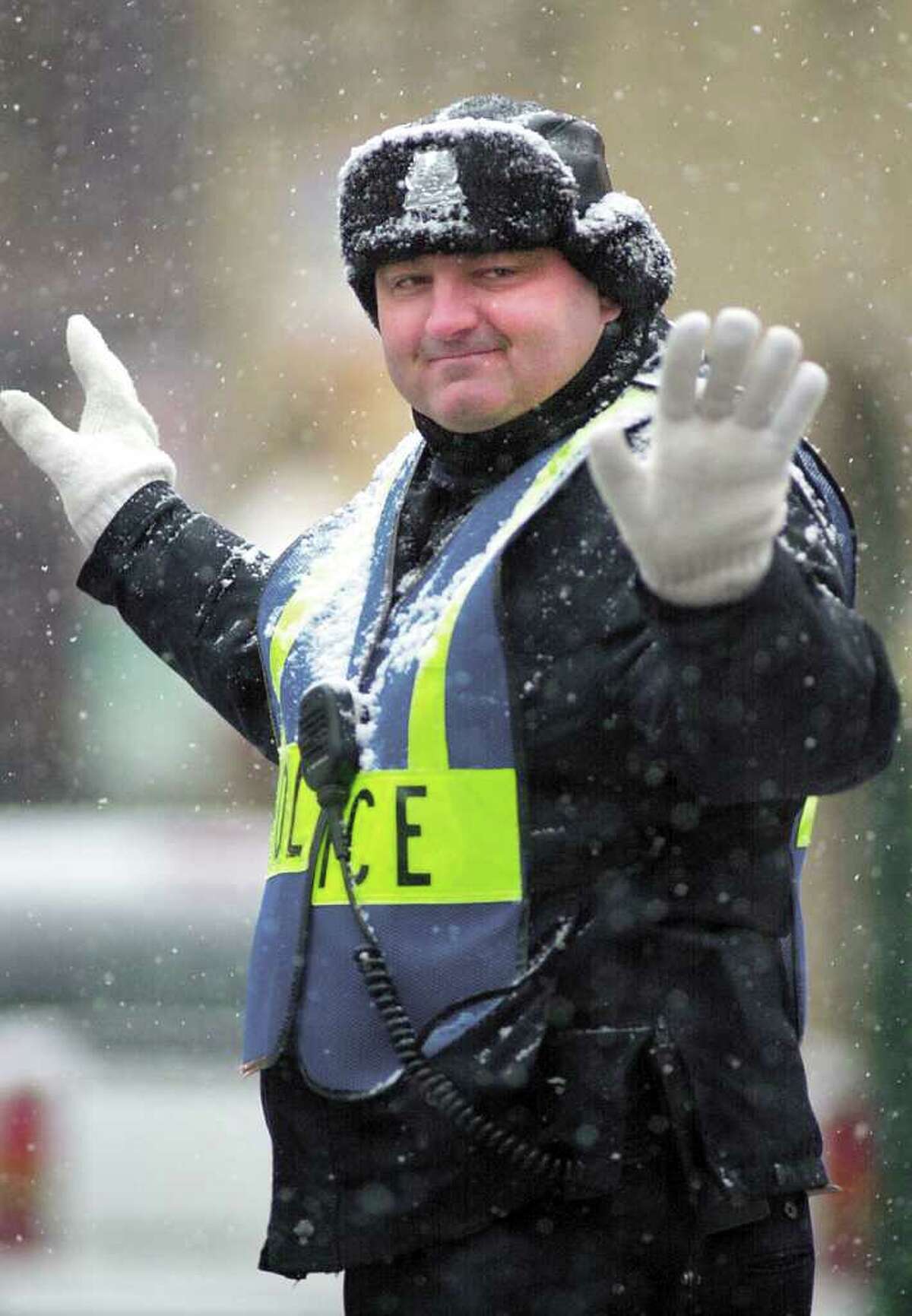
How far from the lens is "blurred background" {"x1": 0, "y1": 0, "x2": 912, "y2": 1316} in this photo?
4734mm

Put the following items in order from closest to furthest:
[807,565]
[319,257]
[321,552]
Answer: [807,565], [321,552], [319,257]

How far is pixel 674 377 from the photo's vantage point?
2127 mm

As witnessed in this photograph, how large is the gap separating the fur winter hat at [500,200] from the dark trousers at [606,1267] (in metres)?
0.97

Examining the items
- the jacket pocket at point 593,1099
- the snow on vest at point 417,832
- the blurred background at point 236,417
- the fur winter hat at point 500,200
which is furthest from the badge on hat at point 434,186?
the blurred background at point 236,417

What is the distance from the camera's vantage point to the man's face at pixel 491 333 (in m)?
2.66

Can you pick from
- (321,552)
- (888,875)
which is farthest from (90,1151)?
(321,552)

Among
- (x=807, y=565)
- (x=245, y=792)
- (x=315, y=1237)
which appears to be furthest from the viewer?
(x=245, y=792)

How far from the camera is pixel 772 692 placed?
2250 mm

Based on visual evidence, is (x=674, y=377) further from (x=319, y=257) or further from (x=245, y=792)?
(x=319, y=257)

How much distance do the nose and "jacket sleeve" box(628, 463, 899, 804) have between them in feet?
1.49

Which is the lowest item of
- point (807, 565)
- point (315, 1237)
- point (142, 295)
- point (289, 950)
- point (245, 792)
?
point (315, 1237)

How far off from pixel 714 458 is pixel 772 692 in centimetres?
23

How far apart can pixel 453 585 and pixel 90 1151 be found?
2510mm

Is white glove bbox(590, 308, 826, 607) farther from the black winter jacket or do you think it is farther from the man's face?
the man's face
